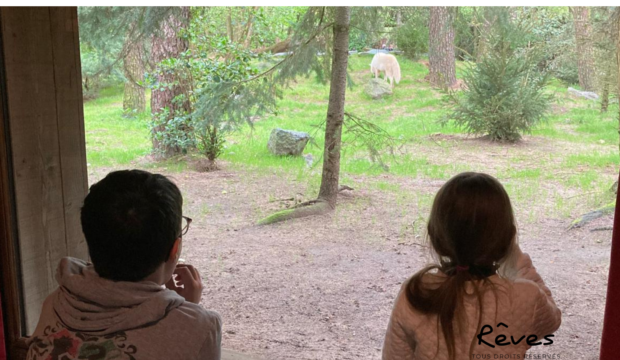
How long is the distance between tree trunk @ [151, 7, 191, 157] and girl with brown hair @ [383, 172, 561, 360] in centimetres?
701

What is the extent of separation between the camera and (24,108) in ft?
7.37

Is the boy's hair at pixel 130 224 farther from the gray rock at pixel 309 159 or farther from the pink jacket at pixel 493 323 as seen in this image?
→ the gray rock at pixel 309 159

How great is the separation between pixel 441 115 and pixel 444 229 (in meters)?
8.46

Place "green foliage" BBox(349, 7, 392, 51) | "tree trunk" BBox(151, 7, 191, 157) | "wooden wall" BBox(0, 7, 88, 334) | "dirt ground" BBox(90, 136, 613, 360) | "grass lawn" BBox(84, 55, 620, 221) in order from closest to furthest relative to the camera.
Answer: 1. "wooden wall" BBox(0, 7, 88, 334)
2. "dirt ground" BBox(90, 136, 613, 360)
3. "green foliage" BBox(349, 7, 392, 51)
4. "grass lawn" BBox(84, 55, 620, 221)
5. "tree trunk" BBox(151, 7, 191, 157)

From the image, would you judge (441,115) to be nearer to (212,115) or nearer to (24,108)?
(212,115)

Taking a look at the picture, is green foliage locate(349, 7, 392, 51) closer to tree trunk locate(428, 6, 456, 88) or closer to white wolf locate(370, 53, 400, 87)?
tree trunk locate(428, 6, 456, 88)

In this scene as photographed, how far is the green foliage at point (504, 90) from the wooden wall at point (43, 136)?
621 cm

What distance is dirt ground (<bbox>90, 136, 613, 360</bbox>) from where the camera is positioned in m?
4.26

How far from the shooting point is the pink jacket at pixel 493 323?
1.47 m

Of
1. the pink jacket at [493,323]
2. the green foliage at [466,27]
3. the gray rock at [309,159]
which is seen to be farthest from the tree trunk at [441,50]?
the pink jacket at [493,323]

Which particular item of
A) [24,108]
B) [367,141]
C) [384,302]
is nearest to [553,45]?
[367,141]

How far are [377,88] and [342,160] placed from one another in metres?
3.24

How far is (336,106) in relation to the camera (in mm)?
6324

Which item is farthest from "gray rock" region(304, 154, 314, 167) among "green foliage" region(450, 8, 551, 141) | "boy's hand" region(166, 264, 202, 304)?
"boy's hand" region(166, 264, 202, 304)
